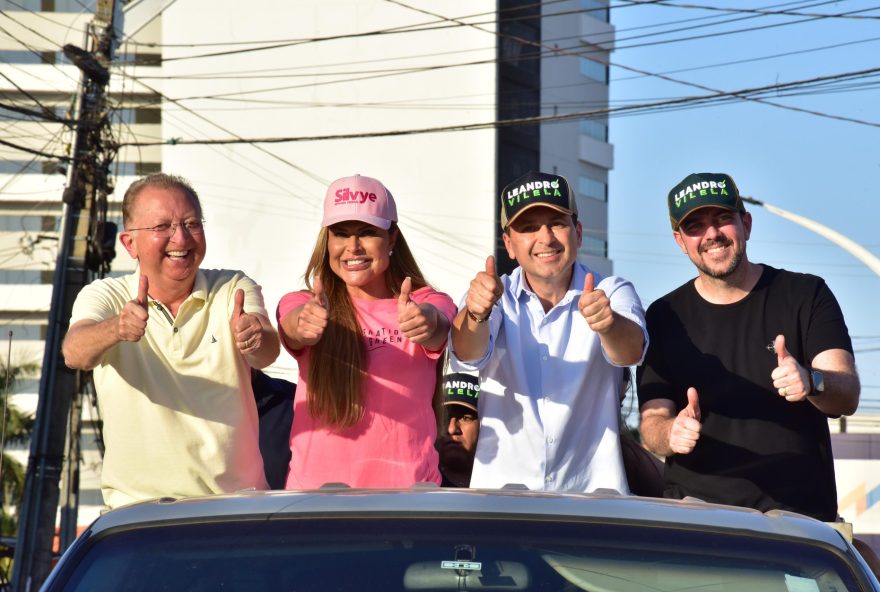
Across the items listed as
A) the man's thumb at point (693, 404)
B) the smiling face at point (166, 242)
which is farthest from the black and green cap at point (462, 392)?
the man's thumb at point (693, 404)

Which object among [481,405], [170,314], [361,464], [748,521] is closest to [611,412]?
[481,405]

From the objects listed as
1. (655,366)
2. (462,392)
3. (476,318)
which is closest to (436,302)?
(476,318)

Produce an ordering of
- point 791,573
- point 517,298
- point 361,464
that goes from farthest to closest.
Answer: point 517,298 → point 361,464 → point 791,573

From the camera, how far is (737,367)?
522cm

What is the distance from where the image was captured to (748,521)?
2.82 m

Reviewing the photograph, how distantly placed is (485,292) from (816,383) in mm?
1093

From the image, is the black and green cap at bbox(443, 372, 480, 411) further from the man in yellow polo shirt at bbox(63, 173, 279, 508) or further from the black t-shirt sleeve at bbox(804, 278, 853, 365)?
the black t-shirt sleeve at bbox(804, 278, 853, 365)

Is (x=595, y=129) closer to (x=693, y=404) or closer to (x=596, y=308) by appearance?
(x=596, y=308)

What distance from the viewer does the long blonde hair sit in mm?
4961

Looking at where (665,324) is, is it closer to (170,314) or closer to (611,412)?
(611,412)

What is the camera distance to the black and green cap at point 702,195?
5324mm

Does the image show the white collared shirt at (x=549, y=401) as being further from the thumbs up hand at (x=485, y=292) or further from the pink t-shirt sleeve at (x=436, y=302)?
the thumbs up hand at (x=485, y=292)

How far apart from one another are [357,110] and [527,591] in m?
63.4

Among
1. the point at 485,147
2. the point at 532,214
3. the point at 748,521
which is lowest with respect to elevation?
the point at 748,521
